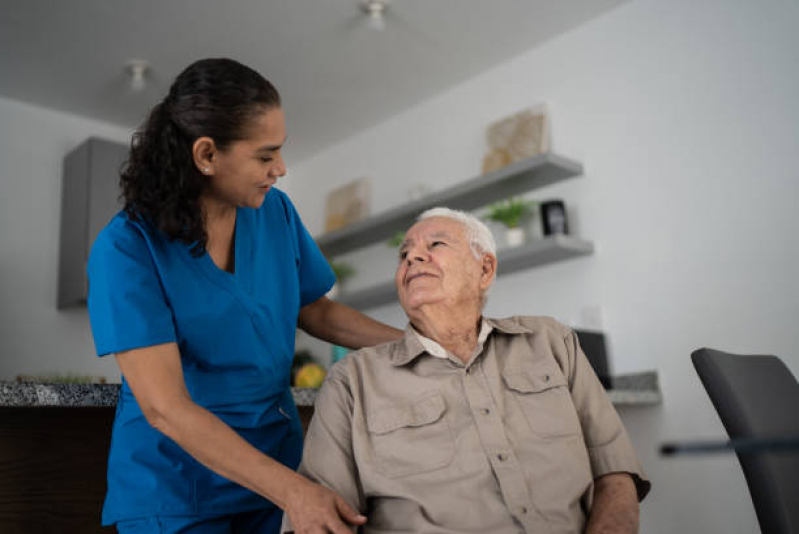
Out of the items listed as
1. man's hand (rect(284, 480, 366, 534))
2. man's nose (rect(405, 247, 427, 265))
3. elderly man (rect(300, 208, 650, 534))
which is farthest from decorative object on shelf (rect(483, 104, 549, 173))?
man's hand (rect(284, 480, 366, 534))

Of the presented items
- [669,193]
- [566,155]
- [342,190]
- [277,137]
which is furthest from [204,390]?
[342,190]

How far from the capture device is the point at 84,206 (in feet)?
12.8

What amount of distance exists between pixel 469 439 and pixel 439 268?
16.0 inches

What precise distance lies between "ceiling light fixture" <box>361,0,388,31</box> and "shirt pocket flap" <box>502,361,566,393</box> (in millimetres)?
Answer: 2232

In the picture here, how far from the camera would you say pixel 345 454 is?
1367 millimetres

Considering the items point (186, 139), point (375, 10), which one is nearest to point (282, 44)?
point (375, 10)

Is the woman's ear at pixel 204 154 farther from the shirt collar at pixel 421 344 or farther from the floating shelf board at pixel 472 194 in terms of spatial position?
the floating shelf board at pixel 472 194

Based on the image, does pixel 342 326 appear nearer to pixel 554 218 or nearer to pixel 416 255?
pixel 416 255

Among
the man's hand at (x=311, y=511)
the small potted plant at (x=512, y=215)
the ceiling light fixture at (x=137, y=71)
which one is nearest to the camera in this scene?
the man's hand at (x=311, y=511)

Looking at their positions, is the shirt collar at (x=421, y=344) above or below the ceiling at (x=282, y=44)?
below

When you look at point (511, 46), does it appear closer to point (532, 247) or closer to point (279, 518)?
point (532, 247)

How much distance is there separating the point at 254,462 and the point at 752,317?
7.08 feet

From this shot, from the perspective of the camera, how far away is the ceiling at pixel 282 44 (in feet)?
10.7

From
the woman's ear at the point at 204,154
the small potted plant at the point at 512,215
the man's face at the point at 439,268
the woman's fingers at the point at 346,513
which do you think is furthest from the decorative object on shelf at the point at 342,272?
the woman's fingers at the point at 346,513
